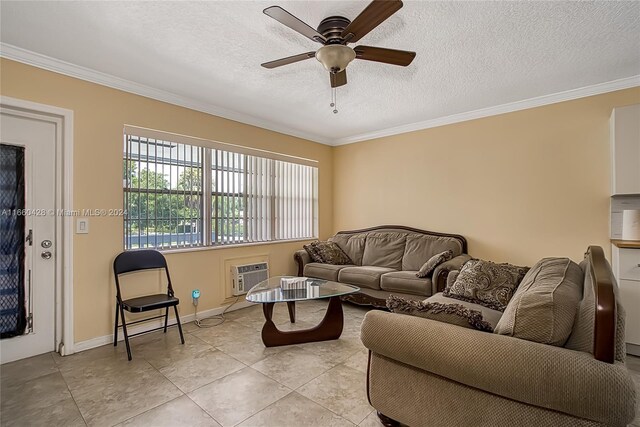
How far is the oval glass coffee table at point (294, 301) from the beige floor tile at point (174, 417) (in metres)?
0.90

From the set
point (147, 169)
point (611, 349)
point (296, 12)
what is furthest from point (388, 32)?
point (147, 169)

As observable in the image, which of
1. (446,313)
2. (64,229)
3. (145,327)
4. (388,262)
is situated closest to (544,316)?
(446,313)

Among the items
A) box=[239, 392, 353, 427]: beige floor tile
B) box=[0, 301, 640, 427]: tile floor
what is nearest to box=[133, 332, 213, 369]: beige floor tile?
box=[0, 301, 640, 427]: tile floor

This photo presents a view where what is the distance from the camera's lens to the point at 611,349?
3.63 feet

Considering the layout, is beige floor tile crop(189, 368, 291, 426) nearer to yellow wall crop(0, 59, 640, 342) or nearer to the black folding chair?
the black folding chair

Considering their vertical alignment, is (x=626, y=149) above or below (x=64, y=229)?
above

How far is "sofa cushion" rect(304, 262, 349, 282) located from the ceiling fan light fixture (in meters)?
2.69

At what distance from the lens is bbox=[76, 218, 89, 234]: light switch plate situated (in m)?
2.76

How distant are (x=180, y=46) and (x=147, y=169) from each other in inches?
56.1

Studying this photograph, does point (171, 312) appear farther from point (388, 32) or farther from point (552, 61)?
point (552, 61)

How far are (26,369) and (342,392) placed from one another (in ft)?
8.16

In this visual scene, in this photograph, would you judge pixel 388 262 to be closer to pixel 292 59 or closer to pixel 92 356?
pixel 292 59

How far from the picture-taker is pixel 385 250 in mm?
4391

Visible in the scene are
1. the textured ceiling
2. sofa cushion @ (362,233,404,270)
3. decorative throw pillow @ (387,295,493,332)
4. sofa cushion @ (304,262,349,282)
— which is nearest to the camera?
decorative throw pillow @ (387,295,493,332)
